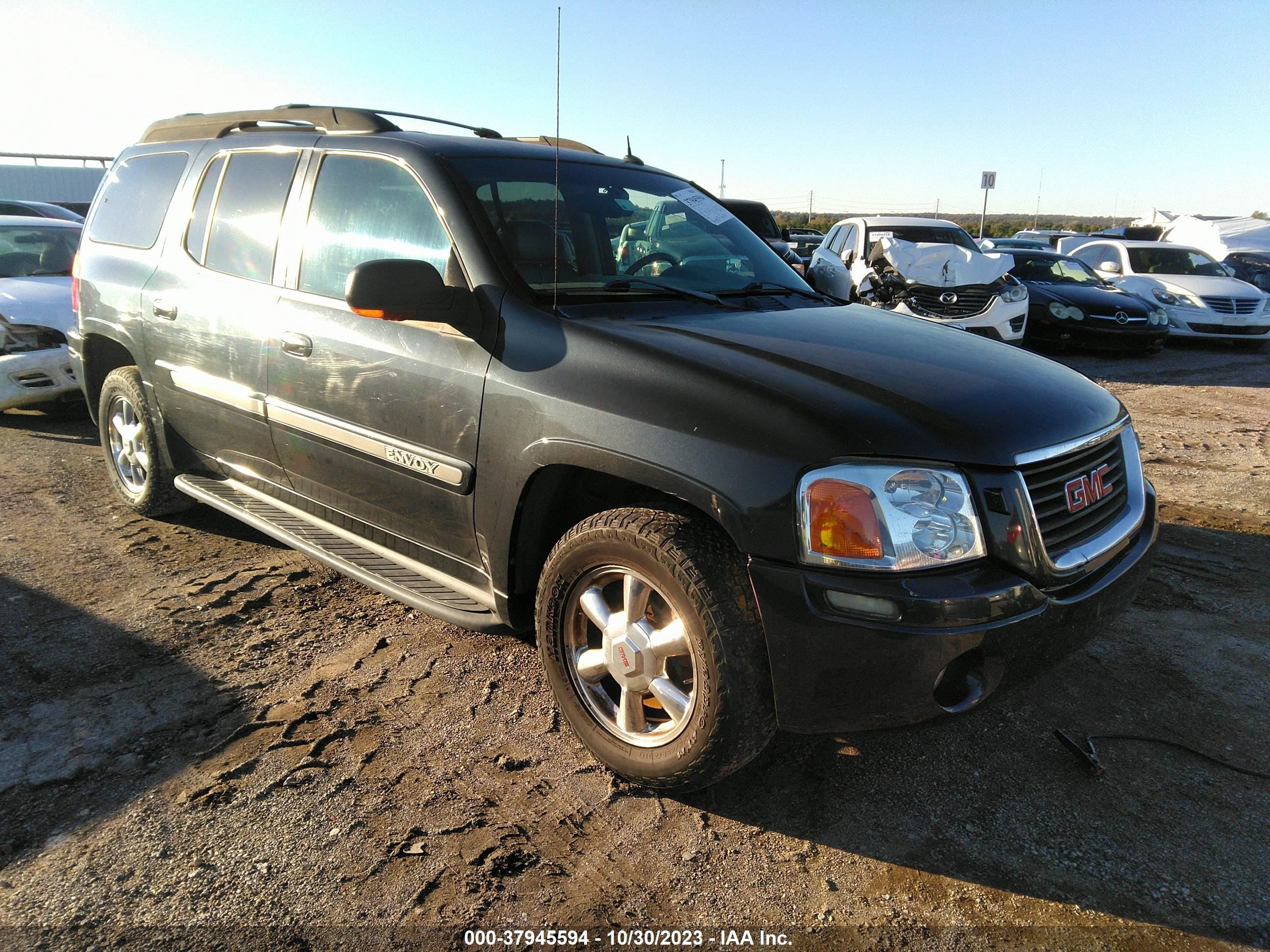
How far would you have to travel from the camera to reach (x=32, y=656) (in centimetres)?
323

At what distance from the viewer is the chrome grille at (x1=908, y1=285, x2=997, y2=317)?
9.58 metres

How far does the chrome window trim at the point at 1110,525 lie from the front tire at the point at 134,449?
3.85m

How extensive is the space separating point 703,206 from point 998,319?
6.92m

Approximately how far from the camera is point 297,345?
324 cm

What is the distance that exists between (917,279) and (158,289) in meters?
7.84

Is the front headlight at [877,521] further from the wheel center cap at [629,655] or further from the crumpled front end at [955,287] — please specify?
the crumpled front end at [955,287]

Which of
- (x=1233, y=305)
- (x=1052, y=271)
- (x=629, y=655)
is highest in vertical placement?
(x=1052, y=271)

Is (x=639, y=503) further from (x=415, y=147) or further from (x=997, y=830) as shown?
(x=415, y=147)

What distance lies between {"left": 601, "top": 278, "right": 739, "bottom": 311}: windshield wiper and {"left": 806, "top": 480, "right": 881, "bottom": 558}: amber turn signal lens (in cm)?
113

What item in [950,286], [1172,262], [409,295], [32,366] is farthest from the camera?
[1172,262]

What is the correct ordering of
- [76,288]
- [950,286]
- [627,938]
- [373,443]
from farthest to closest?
1. [950,286]
2. [76,288]
3. [373,443]
4. [627,938]

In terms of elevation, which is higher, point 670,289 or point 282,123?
point 282,123

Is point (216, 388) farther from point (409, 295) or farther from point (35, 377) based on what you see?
point (35, 377)

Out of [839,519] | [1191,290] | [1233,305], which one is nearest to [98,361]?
[839,519]
